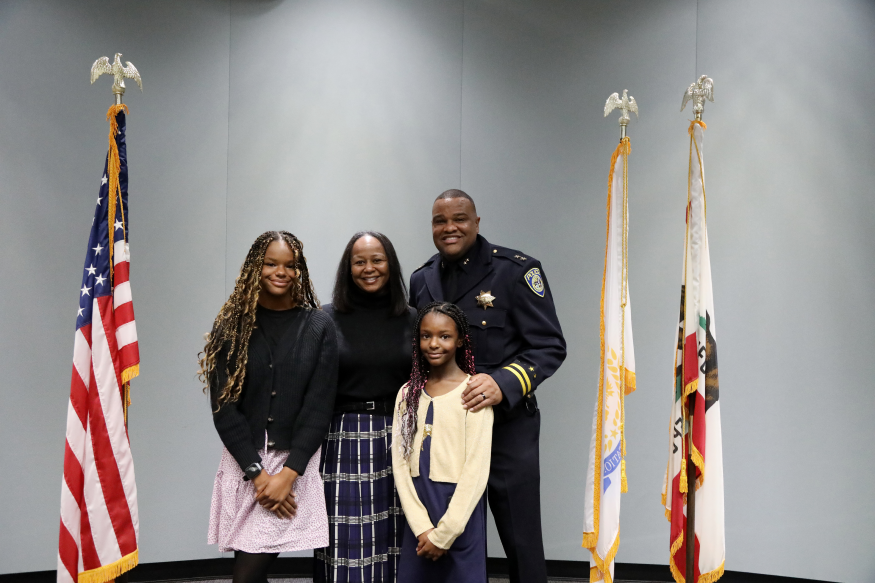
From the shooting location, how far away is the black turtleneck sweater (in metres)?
2.52

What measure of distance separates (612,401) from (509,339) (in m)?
0.53

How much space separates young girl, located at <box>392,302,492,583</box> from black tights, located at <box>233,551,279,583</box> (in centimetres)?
46

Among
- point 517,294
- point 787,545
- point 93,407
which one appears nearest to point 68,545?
point 93,407

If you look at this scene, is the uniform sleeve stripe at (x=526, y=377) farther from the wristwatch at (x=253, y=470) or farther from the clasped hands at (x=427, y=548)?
the wristwatch at (x=253, y=470)

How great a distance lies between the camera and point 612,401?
2852 mm

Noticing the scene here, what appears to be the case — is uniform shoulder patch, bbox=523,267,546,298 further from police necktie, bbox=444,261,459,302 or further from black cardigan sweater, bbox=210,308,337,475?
black cardigan sweater, bbox=210,308,337,475

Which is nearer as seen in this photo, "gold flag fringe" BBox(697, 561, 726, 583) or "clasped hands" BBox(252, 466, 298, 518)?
"clasped hands" BBox(252, 466, 298, 518)

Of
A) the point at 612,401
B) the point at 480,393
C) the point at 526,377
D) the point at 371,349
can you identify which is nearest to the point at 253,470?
the point at 371,349

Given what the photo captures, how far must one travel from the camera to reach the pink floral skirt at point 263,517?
2316 millimetres

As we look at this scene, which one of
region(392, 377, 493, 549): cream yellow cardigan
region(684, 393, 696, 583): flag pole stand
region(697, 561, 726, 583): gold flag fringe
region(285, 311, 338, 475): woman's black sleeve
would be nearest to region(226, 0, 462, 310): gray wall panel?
region(285, 311, 338, 475): woman's black sleeve

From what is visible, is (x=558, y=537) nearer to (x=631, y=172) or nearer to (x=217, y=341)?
(x=631, y=172)

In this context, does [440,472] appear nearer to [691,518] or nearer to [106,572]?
[691,518]

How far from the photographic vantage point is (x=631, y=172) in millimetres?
4039

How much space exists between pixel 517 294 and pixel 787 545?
8.13ft
